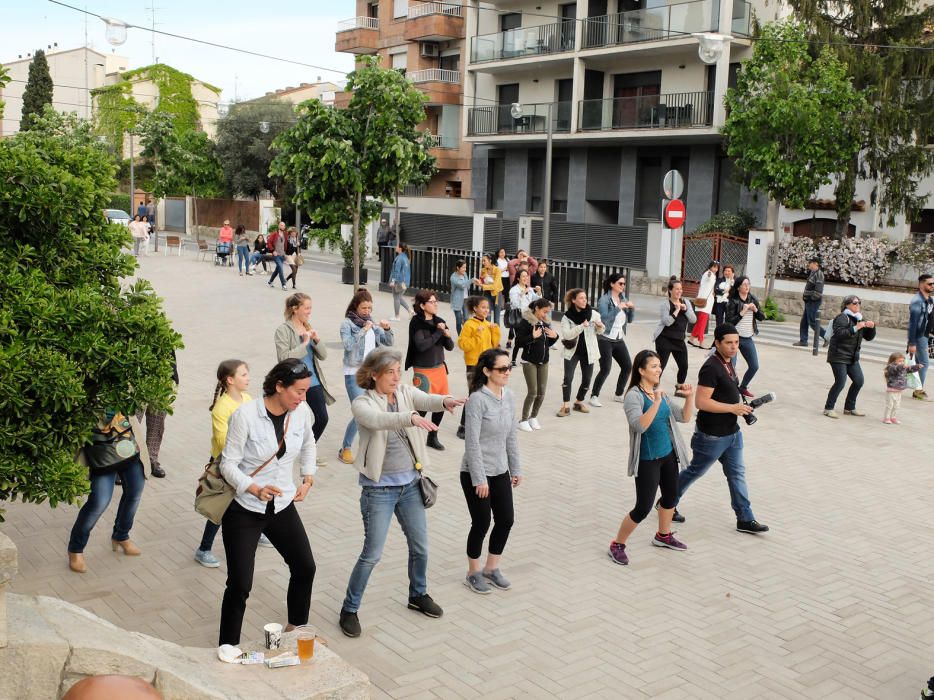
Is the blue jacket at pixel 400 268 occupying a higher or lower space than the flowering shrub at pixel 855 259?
lower

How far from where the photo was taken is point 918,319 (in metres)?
13.6

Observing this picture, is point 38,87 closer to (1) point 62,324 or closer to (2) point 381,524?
(1) point 62,324

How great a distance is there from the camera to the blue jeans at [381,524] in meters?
5.96

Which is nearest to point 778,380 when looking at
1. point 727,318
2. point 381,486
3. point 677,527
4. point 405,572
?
point 727,318

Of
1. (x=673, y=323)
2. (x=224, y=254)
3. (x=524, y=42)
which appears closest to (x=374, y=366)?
(x=673, y=323)

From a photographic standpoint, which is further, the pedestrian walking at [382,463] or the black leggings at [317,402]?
the black leggings at [317,402]

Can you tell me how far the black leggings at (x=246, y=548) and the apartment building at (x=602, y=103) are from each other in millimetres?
25834

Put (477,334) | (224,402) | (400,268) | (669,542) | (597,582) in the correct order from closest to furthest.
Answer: (224,402), (597,582), (669,542), (477,334), (400,268)

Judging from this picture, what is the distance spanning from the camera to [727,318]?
13352 millimetres

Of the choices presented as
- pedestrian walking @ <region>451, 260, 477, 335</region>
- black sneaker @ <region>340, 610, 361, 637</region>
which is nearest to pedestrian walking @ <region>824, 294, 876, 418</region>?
pedestrian walking @ <region>451, 260, 477, 335</region>

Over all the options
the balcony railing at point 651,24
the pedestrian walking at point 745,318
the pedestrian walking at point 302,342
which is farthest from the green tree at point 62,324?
the balcony railing at point 651,24

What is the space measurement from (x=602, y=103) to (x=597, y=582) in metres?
27.6

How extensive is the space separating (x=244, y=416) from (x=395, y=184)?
10.8 meters

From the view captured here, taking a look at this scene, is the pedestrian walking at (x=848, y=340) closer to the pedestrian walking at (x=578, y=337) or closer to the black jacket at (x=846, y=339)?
the black jacket at (x=846, y=339)
